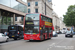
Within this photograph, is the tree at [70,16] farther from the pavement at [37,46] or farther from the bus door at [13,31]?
the pavement at [37,46]

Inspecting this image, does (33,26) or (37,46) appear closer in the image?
(37,46)

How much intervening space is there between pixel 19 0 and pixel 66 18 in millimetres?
43738

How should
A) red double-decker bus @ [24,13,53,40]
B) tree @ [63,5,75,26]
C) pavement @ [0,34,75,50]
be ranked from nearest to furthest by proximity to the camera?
1. pavement @ [0,34,75,50]
2. red double-decker bus @ [24,13,53,40]
3. tree @ [63,5,75,26]

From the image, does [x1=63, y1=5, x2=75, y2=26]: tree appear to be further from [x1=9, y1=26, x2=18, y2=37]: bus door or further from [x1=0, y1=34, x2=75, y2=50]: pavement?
[x1=0, y1=34, x2=75, y2=50]: pavement

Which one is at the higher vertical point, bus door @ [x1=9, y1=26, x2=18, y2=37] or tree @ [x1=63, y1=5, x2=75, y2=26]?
tree @ [x1=63, y1=5, x2=75, y2=26]

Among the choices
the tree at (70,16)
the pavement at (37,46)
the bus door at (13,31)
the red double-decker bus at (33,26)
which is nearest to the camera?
the pavement at (37,46)

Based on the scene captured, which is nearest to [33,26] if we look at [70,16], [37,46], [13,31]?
[37,46]

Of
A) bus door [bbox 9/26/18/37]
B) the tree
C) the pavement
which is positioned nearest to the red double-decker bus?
the pavement

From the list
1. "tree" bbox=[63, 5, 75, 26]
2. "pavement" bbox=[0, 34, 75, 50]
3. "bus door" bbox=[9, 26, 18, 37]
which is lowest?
"pavement" bbox=[0, 34, 75, 50]

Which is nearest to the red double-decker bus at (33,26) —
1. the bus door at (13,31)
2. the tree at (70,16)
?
the bus door at (13,31)

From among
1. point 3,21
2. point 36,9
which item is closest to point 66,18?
point 36,9

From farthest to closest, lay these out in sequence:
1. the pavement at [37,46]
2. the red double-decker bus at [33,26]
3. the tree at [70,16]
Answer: the tree at [70,16] < the red double-decker bus at [33,26] < the pavement at [37,46]

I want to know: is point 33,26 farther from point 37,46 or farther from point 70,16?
point 70,16

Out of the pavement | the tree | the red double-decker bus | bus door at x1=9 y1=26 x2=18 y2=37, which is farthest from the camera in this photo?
the tree
